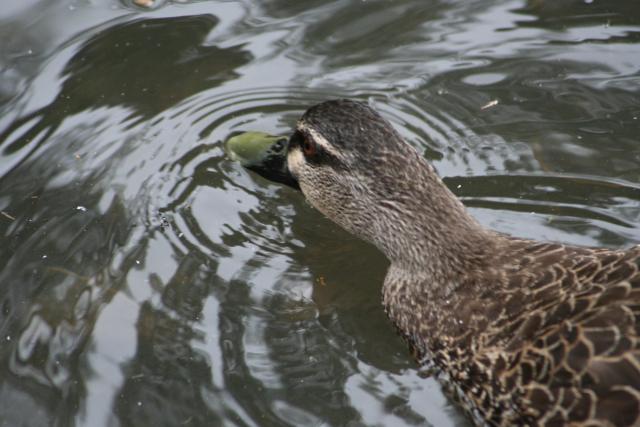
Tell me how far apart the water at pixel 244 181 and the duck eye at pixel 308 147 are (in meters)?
0.96

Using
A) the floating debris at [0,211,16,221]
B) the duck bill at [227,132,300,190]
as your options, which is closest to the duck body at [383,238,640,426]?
the duck bill at [227,132,300,190]

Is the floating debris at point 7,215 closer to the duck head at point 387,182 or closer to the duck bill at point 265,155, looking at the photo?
the duck bill at point 265,155

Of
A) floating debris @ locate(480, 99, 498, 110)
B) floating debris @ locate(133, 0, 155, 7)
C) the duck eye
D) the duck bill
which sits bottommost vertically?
floating debris @ locate(480, 99, 498, 110)

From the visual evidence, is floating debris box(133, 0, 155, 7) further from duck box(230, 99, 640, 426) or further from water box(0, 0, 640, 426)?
duck box(230, 99, 640, 426)

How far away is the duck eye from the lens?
6766 mm

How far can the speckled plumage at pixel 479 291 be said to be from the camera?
508 cm

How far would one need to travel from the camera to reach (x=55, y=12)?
398 inches

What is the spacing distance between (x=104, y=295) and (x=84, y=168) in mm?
1529

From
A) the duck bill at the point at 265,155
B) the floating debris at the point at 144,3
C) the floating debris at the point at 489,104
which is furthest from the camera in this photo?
the floating debris at the point at 144,3

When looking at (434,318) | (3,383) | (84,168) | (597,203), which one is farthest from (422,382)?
(84,168)

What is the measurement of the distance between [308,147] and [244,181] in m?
1.39

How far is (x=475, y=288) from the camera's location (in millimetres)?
6051

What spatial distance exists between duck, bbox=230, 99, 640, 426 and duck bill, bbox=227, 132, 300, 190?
0.04 feet

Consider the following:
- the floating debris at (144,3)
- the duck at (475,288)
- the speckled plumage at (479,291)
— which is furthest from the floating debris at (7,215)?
the floating debris at (144,3)
